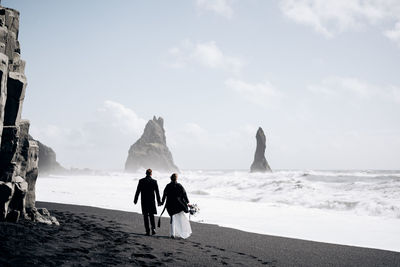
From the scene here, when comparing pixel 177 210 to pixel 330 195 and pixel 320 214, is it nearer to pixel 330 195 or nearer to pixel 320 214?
pixel 320 214

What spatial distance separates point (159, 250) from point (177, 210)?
228 cm

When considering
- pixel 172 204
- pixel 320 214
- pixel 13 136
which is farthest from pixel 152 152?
pixel 13 136

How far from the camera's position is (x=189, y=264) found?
21.3 feet

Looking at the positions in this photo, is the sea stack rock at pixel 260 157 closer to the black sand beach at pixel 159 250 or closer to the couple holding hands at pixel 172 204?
the black sand beach at pixel 159 250

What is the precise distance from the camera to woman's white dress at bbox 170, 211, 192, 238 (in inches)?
381

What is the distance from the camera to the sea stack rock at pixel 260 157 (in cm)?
8319

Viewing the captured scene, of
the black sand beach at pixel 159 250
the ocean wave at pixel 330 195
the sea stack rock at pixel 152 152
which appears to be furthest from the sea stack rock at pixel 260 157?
the black sand beach at pixel 159 250


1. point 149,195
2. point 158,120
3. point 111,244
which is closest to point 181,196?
point 149,195

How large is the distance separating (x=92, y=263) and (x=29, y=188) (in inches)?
226

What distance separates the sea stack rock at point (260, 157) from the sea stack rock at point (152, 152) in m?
54.2

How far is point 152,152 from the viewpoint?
127562 millimetres

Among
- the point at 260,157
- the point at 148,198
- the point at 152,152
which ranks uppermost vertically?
the point at 152,152

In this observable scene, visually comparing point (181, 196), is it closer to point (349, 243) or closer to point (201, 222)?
point (201, 222)

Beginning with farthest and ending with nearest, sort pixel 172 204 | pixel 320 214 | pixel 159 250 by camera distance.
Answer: pixel 320 214, pixel 172 204, pixel 159 250
